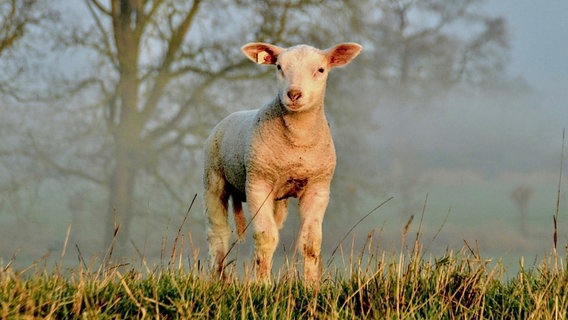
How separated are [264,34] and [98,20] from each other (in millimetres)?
3591

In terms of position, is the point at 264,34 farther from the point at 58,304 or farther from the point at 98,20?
the point at 58,304

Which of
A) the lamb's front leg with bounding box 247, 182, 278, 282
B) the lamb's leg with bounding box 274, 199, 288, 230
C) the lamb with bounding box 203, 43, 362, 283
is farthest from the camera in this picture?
the lamb's leg with bounding box 274, 199, 288, 230

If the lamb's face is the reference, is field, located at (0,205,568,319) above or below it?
below

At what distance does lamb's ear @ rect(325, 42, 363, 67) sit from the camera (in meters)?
6.70

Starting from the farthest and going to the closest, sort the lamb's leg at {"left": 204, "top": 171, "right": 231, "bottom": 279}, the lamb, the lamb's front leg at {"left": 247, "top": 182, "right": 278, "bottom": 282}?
1. the lamb's leg at {"left": 204, "top": 171, "right": 231, "bottom": 279}
2. the lamb's front leg at {"left": 247, "top": 182, "right": 278, "bottom": 282}
3. the lamb

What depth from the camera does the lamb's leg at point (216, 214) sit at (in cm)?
814

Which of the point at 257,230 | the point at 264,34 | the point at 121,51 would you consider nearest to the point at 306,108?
the point at 257,230

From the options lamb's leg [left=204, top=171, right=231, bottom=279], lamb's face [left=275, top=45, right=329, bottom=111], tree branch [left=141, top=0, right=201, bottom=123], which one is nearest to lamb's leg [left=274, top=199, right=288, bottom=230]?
lamb's leg [left=204, top=171, right=231, bottom=279]

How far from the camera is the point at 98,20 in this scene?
14.2 m

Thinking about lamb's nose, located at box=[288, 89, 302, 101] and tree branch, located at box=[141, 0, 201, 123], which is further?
tree branch, located at box=[141, 0, 201, 123]

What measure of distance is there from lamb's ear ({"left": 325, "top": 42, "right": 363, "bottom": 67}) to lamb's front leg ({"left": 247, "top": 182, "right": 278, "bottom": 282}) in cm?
140

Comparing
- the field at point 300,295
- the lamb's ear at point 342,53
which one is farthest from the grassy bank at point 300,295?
the lamb's ear at point 342,53

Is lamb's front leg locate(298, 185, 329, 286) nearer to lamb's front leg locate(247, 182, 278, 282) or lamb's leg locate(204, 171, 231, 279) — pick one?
lamb's front leg locate(247, 182, 278, 282)

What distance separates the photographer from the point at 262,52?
6945 millimetres
